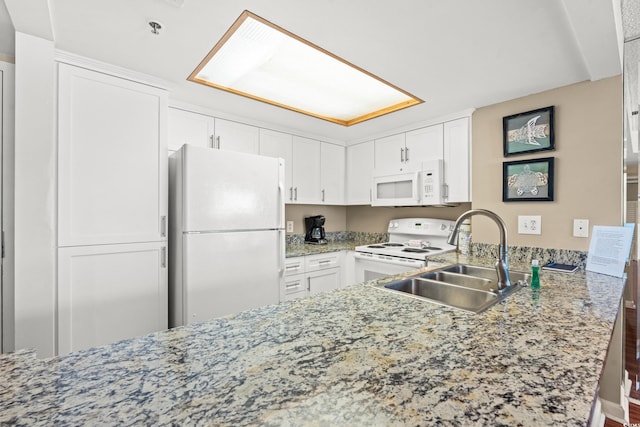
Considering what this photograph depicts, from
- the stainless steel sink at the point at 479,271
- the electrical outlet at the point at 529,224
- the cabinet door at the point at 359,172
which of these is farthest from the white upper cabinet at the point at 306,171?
the electrical outlet at the point at 529,224

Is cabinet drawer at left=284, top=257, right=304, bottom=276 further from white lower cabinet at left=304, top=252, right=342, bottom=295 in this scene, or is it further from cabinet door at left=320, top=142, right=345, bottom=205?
cabinet door at left=320, top=142, right=345, bottom=205

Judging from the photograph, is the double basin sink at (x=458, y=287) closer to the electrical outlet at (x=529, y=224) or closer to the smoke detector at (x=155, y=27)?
the electrical outlet at (x=529, y=224)

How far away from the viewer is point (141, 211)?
6.05 feet

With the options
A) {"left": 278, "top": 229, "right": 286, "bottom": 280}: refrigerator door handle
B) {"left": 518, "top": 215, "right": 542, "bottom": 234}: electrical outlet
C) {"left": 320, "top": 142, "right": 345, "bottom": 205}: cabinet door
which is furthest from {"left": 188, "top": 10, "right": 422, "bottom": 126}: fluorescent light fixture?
{"left": 518, "top": 215, "right": 542, "bottom": 234}: electrical outlet

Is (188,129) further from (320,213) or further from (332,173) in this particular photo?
(320,213)

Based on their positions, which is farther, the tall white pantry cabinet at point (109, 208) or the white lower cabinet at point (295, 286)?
the white lower cabinet at point (295, 286)

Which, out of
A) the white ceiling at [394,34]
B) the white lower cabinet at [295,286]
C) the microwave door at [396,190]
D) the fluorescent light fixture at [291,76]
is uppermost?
the fluorescent light fixture at [291,76]

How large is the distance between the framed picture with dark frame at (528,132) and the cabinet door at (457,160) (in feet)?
0.99

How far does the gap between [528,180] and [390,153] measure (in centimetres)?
128

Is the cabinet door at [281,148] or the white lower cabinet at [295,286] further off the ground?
the cabinet door at [281,148]

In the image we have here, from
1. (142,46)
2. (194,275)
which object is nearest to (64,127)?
(142,46)

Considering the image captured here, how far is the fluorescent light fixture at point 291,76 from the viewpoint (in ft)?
5.16

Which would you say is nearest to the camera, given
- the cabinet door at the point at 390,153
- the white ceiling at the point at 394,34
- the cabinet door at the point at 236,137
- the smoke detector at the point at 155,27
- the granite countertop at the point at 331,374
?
the granite countertop at the point at 331,374

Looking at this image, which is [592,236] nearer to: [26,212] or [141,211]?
[141,211]
